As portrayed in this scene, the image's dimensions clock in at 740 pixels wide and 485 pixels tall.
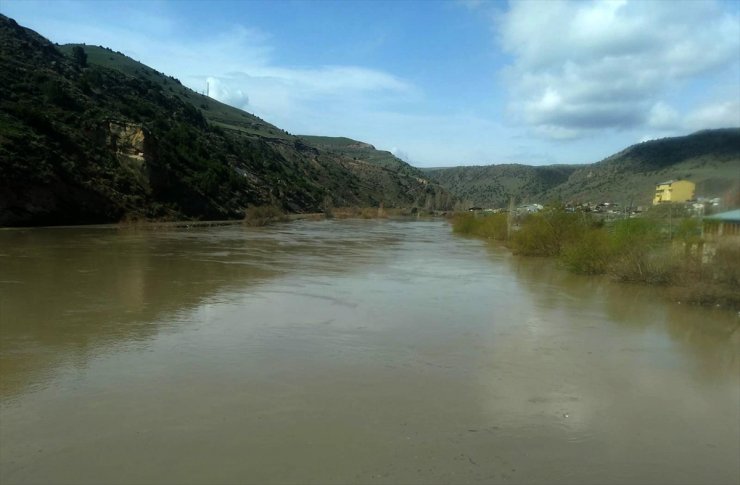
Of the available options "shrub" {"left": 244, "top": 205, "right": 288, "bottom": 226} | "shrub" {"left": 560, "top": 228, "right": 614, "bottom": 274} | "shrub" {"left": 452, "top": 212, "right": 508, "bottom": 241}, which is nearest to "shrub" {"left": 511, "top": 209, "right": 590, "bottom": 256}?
"shrub" {"left": 560, "top": 228, "right": 614, "bottom": 274}

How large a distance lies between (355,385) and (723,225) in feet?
38.8

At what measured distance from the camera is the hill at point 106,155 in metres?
35.8

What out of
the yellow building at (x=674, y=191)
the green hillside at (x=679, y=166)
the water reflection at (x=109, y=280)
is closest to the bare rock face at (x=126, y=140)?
the water reflection at (x=109, y=280)

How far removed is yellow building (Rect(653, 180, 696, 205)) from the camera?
51.3ft

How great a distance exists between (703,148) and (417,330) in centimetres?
971

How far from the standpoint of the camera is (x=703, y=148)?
15.4 metres

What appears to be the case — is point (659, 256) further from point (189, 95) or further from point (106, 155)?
point (189, 95)

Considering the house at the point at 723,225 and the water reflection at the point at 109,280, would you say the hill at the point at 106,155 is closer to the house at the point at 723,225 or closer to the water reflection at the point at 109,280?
the water reflection at the point at 109,280

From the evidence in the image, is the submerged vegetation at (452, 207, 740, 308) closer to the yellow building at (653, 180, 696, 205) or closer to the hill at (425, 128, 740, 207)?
the yellow building at (653, 180, 696, 205)

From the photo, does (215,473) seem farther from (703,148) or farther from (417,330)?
(703,148)

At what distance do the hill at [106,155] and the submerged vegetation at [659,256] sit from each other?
30539 millimetres

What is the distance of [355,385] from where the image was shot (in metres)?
8.01

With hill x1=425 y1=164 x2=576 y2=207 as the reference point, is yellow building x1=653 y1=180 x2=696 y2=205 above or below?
below

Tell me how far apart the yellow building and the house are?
2.90ft
